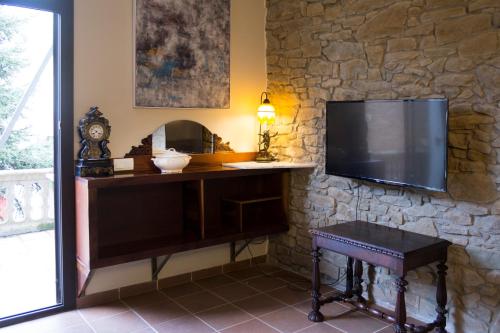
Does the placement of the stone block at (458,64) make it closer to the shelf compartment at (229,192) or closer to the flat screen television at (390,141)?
the flat screen television at (390,141)

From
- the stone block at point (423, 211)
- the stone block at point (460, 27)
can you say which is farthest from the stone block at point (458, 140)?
the stone block at point (460, 27)

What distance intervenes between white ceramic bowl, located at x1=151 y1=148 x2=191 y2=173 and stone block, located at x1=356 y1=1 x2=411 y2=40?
5.03 ft

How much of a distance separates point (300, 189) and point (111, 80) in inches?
67.7

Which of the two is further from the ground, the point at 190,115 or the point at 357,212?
the point at 190,115

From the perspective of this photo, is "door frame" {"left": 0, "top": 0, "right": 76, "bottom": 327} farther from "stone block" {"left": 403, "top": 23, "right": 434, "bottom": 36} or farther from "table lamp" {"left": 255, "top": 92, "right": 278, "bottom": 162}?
"stone block" {"left": 403, "top": 23, "right": 434, "bottom": 36}

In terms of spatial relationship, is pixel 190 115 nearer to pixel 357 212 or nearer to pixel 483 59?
pixel 357 212

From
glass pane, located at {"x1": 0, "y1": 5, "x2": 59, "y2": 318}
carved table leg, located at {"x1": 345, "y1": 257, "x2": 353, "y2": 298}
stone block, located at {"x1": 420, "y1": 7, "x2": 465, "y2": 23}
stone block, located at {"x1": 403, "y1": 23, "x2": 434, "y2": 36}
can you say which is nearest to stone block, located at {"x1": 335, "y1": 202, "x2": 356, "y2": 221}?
carved table leg, located at {"x1": 345, "y1": 257, "x2": 353, "y2": 298}

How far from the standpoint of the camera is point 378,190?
126 inches

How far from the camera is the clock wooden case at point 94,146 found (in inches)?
119

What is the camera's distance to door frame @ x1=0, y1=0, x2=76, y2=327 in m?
2.97

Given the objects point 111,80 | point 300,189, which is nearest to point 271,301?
point 300,189

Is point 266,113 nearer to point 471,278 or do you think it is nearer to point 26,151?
point 26,151

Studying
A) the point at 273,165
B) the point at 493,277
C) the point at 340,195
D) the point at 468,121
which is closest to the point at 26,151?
the point at 273,165

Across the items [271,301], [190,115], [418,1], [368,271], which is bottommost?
[271,301]
